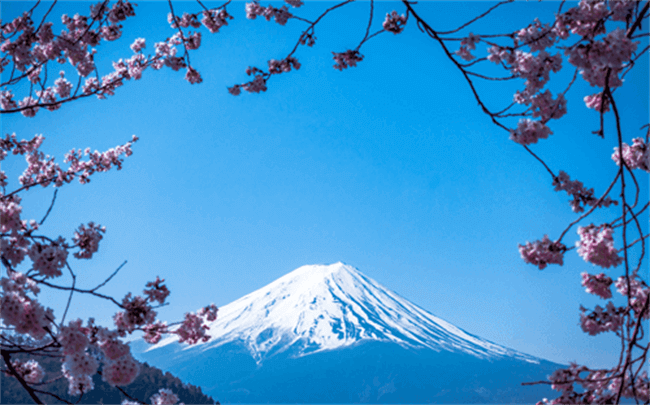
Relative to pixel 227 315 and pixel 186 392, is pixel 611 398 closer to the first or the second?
pixel 186 392

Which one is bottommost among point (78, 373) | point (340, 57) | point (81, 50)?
point (78, 373)

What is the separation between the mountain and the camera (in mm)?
109688

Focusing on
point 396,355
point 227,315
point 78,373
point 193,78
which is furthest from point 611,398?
point 227,315

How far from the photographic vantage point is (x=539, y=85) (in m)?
2.31

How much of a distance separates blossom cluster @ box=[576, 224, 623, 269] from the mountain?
11429 cm

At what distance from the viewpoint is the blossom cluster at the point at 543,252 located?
2.56 metres

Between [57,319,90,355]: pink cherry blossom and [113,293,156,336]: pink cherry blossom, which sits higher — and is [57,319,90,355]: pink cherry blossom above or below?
below

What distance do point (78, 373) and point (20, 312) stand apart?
46cm

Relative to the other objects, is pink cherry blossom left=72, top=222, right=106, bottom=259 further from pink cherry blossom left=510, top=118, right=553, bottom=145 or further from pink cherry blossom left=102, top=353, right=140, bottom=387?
pink cherry blossom left=510, top=118, right=553, bottom=145

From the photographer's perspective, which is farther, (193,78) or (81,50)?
(193,78)

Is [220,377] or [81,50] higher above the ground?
[220,377]

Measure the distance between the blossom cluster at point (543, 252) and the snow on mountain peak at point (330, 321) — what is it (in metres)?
121

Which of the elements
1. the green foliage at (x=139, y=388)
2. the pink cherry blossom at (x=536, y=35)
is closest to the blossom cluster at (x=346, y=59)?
the pink cherry blossom at (x=536, y=35)

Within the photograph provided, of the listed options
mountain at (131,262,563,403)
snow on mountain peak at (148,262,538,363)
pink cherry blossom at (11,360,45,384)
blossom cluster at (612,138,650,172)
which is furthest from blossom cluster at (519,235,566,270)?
snow on mountain peak at (148,262,538,363)
